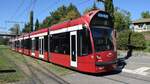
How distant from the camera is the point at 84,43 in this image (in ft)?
54.1

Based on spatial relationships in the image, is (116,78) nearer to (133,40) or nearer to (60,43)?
(60,43)

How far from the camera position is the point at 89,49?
52.7 feet

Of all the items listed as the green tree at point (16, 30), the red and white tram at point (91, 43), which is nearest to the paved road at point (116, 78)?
the red and white tram at point (91, 43)

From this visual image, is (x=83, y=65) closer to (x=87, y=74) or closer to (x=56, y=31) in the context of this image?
(x=87, y=74)

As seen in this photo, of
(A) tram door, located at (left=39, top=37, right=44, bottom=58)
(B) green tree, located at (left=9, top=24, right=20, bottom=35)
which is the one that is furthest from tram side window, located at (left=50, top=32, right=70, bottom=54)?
(B) green tree, located at (left=9, top=24, right=20, bottom=35)

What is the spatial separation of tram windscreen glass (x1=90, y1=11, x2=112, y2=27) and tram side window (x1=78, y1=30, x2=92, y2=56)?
75cm

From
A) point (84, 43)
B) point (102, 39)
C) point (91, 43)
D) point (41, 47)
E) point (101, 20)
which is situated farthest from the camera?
point (41, 47)

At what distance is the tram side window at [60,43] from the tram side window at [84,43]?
6.88ft

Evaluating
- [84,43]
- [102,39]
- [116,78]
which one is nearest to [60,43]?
[84,43]

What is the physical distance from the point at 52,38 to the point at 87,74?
23.9 ft

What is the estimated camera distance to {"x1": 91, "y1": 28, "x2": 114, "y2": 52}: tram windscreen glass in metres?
16.0

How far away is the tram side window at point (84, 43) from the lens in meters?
16.1

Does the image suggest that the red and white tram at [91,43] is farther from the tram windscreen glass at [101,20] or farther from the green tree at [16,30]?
the green tree at [16,30]

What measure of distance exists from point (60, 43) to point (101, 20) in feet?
16.8
